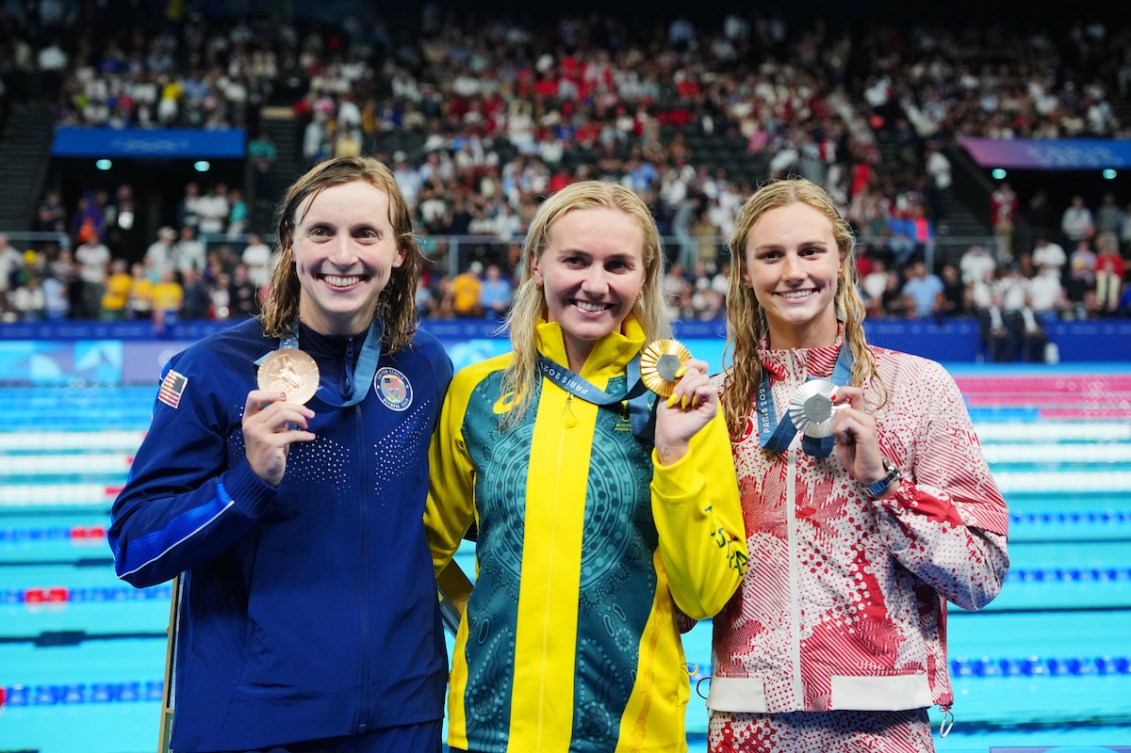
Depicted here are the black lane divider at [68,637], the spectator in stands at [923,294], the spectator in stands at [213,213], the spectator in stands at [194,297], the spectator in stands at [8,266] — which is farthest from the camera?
the spectator in stands at [213,213]

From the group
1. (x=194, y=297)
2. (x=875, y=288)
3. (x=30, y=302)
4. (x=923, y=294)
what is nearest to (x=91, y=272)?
(x=30, y=302)

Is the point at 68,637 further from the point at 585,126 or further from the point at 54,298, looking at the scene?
the point at 585,126

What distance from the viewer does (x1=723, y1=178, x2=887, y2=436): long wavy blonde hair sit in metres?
2.10

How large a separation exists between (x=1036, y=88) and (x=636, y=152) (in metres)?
9.71

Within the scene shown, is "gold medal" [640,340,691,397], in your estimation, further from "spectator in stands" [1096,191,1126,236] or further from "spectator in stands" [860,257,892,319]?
"spectator in stands" [1096,191,1126,236]

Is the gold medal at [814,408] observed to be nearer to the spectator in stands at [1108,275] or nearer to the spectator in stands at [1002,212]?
the spectator in stands at [1108,275]

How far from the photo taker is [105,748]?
374 centimetres

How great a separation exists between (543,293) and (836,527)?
0.74 m

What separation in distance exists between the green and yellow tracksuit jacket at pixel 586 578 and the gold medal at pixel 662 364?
13cm

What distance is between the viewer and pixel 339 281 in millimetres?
1980

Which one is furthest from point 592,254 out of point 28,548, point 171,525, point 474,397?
point 28,548

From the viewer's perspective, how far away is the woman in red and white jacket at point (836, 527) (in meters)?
1.89

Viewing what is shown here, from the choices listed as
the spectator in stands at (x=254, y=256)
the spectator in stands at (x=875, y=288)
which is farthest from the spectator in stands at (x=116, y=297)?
the spectator in stands at (x=875, y=288)

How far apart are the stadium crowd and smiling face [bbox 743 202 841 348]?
11.2 m
